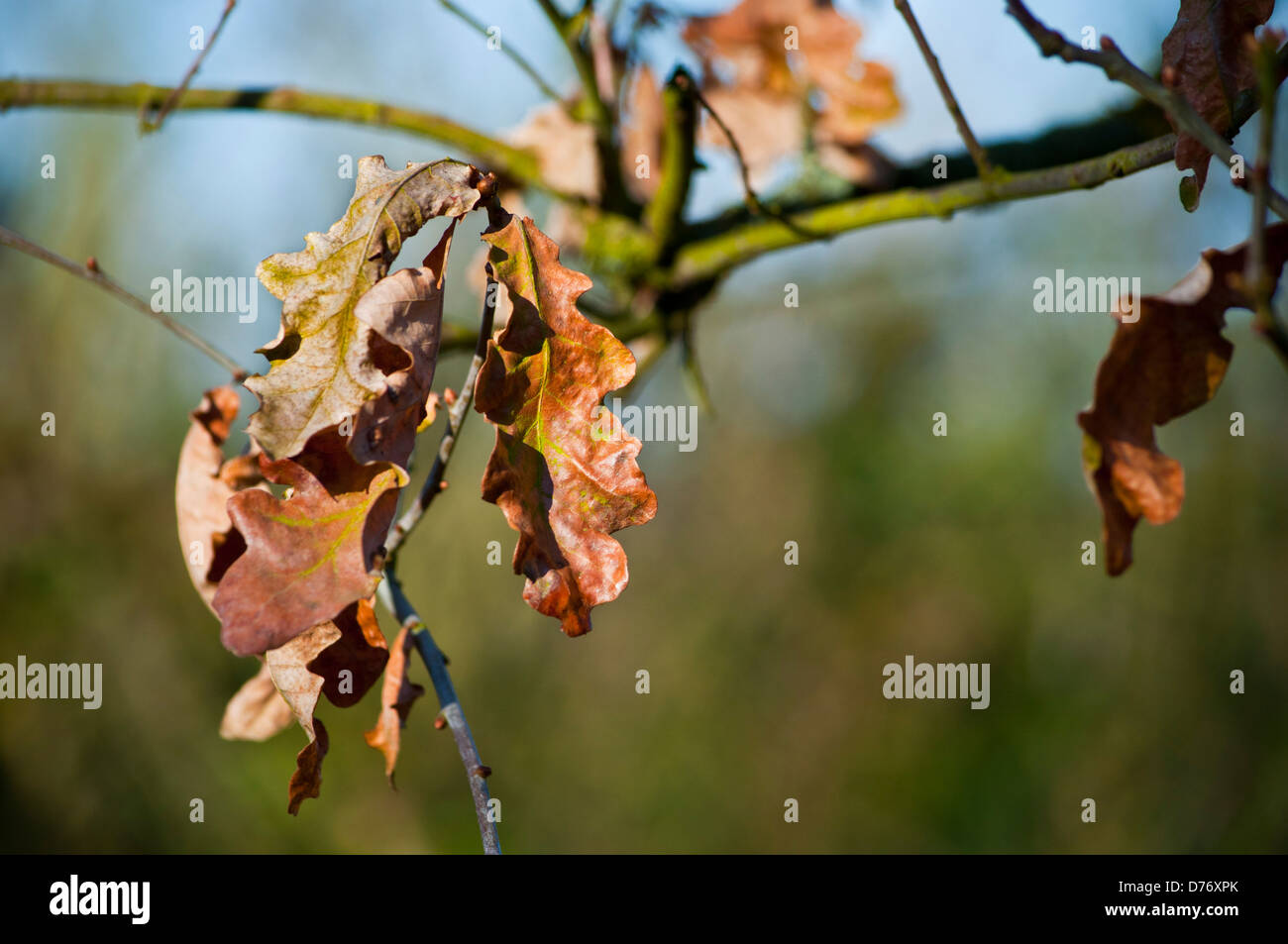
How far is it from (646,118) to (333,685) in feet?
3.16

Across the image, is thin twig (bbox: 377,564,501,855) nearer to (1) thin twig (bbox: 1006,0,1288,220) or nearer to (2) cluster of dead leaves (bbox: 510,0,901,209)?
(1) thin twig (bbox: 1006,0,1288,220)

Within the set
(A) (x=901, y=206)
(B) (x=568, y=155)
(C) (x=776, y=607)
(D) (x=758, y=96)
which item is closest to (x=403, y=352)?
(A) (x=901, y=206)

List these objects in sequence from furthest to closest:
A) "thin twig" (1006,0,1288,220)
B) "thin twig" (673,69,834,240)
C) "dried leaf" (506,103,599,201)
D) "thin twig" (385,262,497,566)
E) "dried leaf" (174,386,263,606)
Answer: "dried leaf" (506,103,599,201)
"thin twig" (673,69,834,240)
"dried leaf" (174,386,263,606)
"thin twig" (385,262,497,566)
"thin twig" (1006,0,1288,220)

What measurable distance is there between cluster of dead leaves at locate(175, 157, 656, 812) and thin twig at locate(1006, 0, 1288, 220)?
31 cm

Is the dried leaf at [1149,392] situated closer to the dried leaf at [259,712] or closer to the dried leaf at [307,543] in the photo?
the dried leaf at [307,543]

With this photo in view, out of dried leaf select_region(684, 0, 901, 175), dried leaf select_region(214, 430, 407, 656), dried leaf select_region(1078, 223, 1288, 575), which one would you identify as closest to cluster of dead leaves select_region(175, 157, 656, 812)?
Answer: dried leaf select_region(214, 430, 407, 656)

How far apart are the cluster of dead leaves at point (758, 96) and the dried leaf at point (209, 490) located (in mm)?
572

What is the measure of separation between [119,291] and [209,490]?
0.23 metres

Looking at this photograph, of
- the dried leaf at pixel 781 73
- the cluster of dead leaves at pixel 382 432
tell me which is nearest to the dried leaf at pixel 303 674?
the cluster of dead leaves at pixel 382 432

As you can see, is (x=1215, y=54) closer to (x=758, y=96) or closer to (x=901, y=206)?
(x=901, y=206)

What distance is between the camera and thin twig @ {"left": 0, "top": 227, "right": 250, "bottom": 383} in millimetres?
764

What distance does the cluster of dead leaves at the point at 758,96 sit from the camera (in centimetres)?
114

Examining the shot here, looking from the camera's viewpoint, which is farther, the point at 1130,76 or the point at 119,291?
the point at 119,291

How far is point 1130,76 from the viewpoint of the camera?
0.46 meters
